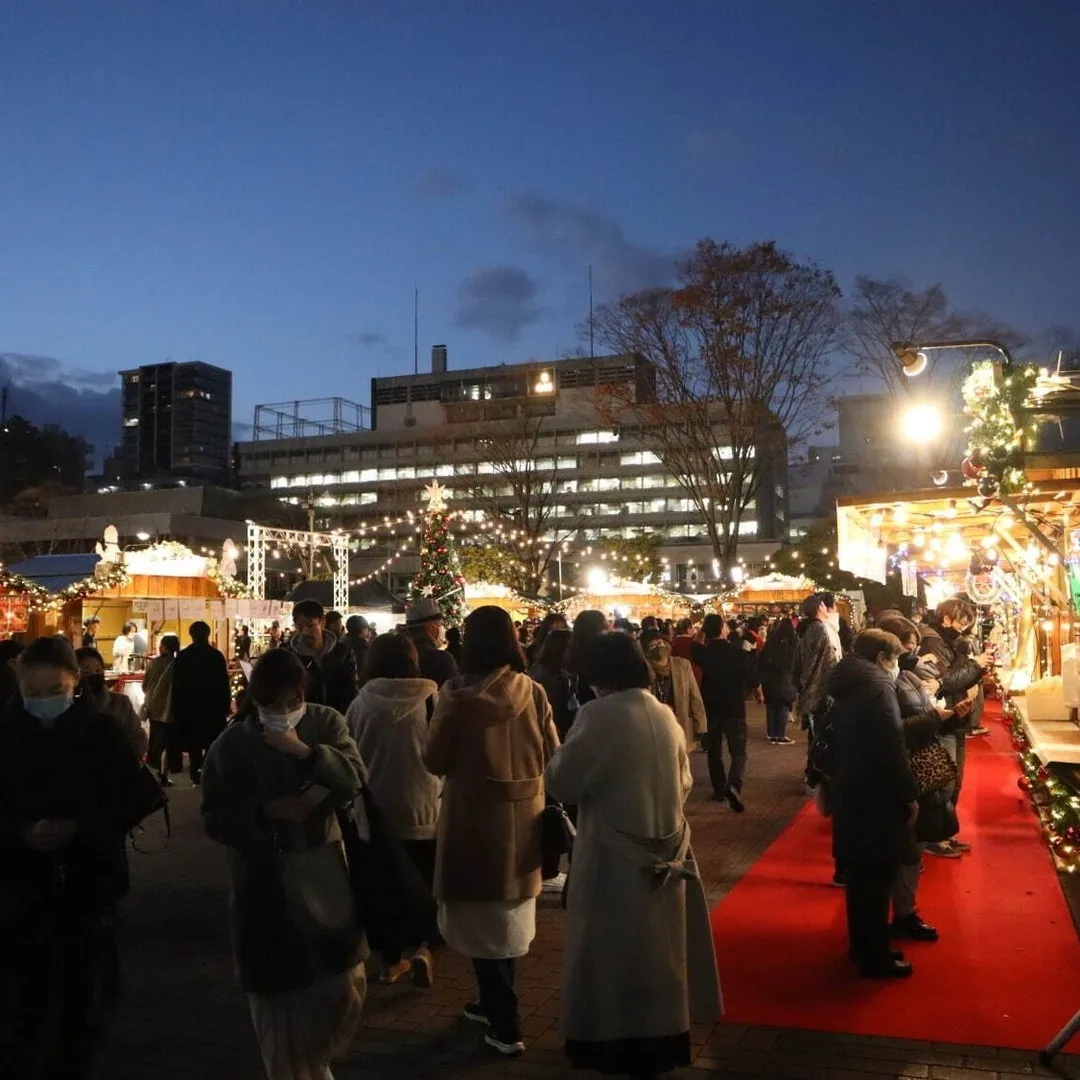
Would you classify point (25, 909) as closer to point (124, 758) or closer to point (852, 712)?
point (124, 758)

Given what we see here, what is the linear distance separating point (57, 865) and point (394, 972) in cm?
228

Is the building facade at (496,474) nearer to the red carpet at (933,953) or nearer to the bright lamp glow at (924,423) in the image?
the bright lamp glow at (924,423)

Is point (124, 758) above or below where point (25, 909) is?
above

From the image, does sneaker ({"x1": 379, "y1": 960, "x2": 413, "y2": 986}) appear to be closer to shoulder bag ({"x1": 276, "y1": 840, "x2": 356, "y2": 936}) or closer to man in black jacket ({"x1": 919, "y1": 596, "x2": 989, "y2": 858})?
shoulder bag ({"x1": 276, "y1": 840, "x2": 356, "y2": 936})

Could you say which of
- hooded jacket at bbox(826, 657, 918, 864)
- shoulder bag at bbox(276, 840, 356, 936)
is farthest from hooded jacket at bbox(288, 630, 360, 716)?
shoulder bag at bbox(276, 840, 356, 936)

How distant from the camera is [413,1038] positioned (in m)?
4.04

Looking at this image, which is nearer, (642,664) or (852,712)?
(642,664)

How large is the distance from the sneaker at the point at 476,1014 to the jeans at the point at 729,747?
5.10 metres

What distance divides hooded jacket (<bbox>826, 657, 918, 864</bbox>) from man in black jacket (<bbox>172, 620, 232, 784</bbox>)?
6.33 meters

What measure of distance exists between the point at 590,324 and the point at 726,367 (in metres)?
3.22

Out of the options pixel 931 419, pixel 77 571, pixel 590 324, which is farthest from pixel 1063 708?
pixel 77 571

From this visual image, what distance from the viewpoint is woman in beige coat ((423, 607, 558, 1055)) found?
12.4 feet

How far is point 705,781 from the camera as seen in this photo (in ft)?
33.8

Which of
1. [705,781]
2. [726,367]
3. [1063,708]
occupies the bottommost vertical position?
[705,781]
